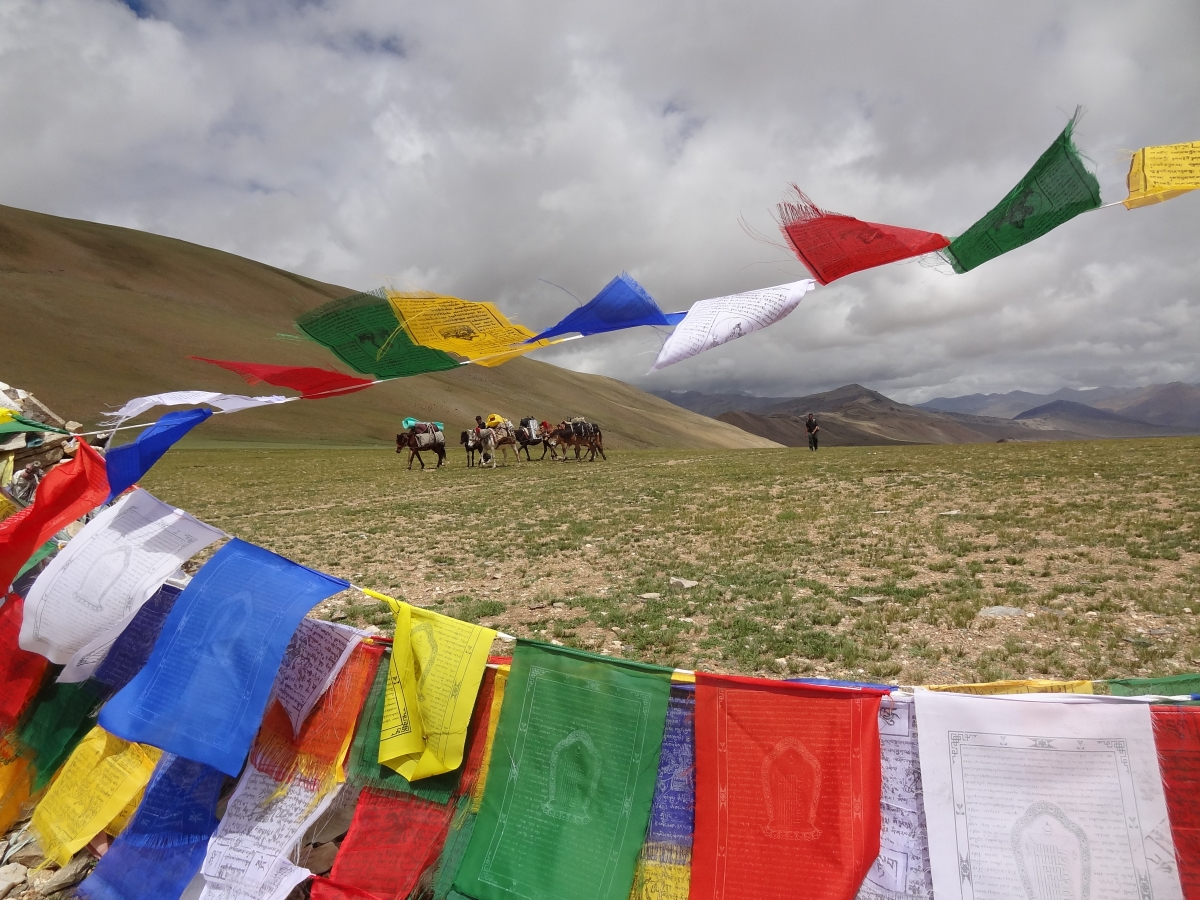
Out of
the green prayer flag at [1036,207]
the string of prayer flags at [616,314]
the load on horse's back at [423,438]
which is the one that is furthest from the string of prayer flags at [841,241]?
the load on horse's back at [423,438]

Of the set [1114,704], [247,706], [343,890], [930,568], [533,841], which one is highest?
[930,568]

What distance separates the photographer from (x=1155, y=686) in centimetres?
231

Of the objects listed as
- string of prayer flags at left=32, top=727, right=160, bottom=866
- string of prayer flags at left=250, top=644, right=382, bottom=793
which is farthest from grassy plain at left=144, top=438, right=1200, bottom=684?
string of prayer flags at left=32, top=727, right=160, bottom=866

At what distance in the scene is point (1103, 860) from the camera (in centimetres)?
200

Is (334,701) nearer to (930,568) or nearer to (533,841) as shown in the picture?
(533,841)

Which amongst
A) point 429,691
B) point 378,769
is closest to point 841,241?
point 429,691

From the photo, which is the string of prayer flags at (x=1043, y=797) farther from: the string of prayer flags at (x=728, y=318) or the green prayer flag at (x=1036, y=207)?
the green prayer flag at (x=1036, y=207)

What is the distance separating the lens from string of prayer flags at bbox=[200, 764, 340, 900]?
2.79 m

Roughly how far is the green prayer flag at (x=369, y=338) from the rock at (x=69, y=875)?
279 centimetres

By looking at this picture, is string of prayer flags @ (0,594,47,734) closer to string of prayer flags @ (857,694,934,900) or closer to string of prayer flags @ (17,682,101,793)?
string of prayer flags @ (17,682,101,793)

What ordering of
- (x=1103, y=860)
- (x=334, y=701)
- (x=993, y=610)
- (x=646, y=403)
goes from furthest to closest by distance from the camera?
(x=646, y=403)
(x=993, y=610)
(x=334, y=701)
(x=1103, y=860)

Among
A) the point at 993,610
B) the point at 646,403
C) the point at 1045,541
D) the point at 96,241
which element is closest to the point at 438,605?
the point at 993,610

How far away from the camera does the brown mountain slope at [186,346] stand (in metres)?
77.4

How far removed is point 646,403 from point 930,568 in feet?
578
